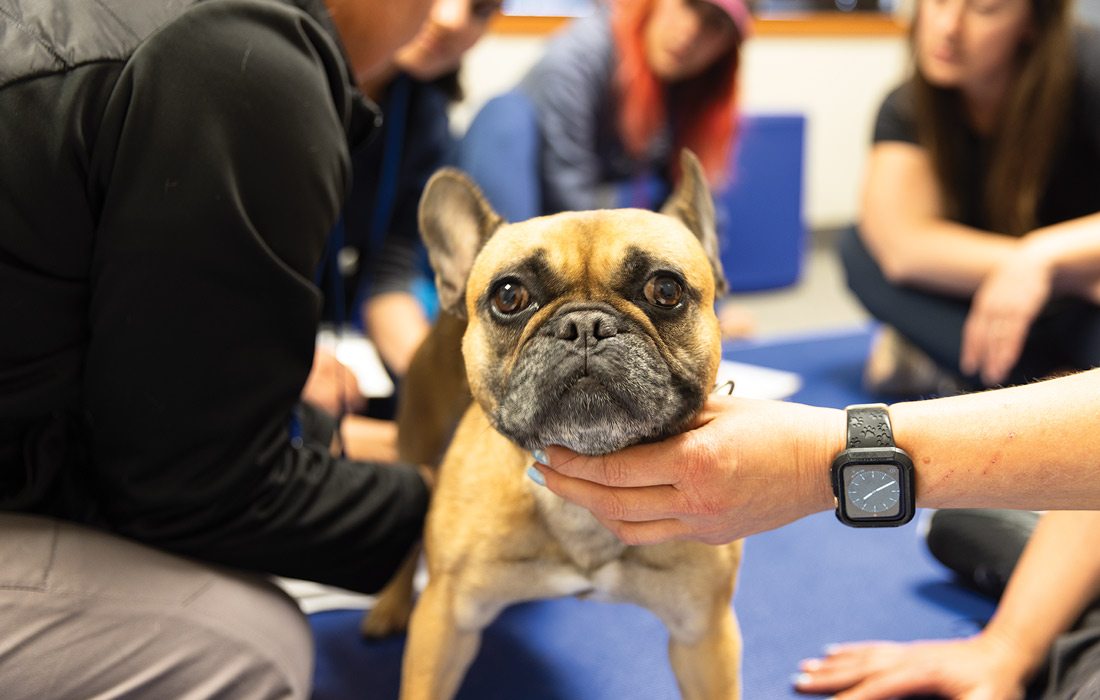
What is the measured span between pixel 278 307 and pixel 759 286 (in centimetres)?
326

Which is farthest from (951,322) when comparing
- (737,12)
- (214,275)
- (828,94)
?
(828,94)

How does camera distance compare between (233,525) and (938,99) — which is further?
(938,99)

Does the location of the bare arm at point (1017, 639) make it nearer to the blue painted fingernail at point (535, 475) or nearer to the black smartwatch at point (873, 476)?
the black smartwatch at point (873, 476)

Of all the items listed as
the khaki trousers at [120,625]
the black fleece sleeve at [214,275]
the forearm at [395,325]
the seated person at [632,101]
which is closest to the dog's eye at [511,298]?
the black fleece sleeve at [214,275]

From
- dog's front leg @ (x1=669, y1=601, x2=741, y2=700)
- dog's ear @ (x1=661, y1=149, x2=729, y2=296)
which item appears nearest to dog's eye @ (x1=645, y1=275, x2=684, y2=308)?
dog's ear @ (x1=661, y1=149, x2=729, y2=296)

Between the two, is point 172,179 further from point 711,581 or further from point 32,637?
point 711,581

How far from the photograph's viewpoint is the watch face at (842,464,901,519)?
3.00ft

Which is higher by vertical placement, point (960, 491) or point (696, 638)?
point (960, 491)

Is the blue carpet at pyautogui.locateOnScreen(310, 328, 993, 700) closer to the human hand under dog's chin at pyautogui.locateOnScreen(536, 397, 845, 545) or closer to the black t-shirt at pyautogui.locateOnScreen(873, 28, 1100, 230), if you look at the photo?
the human hand under dog's chin at pyautogui.locateOnScreen(536, 397, 845, 545)

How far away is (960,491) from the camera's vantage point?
923mm

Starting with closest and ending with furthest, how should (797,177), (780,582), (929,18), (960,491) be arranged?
(960,491) → (780,582) → (929,18) → (797,177)

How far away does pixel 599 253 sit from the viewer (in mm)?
1001

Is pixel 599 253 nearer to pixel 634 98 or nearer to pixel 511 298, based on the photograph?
pixel 511 298

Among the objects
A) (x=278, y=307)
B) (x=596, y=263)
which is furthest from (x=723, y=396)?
(x=278, y=307)
